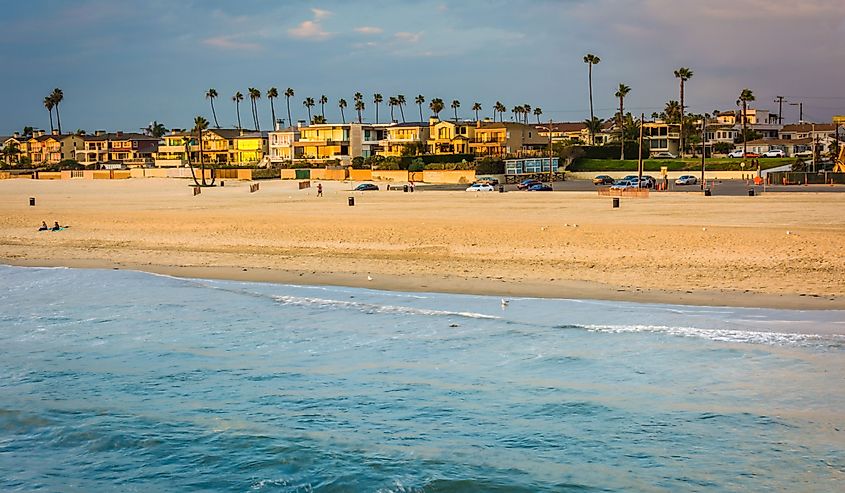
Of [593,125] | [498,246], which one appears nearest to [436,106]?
[593,125]

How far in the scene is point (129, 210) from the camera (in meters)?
43.6

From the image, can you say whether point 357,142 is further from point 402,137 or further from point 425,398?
point 425,398

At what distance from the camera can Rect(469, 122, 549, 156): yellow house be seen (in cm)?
9719

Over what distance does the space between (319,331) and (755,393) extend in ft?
25.5

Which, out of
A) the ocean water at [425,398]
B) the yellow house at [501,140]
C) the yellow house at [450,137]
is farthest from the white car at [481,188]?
the ocean water at [425,398]

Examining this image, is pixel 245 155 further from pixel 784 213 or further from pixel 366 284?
pixel 366 284

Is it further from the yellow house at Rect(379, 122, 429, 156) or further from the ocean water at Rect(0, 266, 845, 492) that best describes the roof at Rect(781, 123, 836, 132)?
the ocean water at Rect(0, 266, 845, 492)

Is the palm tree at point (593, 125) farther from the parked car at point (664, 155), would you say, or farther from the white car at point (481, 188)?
the white car at point (481, 188)

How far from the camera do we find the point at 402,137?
103m

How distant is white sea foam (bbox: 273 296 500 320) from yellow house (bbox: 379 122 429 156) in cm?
8264

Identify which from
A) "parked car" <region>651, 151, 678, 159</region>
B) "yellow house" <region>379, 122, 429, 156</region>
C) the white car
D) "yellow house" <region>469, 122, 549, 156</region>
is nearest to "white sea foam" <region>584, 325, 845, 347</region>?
the white car

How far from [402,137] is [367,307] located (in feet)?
286

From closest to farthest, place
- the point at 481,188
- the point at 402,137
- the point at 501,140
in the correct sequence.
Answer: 1. the point at 481,188
2. the point at 501,140
3. the point at 402,137

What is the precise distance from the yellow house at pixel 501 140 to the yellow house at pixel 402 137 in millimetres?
6549
